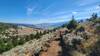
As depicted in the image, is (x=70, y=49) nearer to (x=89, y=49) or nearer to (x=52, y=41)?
(x=89, y=49)

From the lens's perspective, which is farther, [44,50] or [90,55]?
[44,50]

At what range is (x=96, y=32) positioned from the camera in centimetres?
6931

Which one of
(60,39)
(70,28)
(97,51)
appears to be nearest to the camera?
(97,51)

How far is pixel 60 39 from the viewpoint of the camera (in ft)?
241

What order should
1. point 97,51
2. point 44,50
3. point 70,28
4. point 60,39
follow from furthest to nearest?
point 70,28 < point 60,39 < point 44,50 < point 97,51

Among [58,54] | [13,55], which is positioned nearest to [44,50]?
[58,54]

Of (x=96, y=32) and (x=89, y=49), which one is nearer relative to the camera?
(x=89, y=49)

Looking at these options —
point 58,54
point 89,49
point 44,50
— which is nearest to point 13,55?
point 44,50

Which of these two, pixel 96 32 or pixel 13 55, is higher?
pixel 96 32

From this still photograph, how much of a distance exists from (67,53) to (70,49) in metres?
1.63

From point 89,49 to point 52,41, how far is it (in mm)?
14797

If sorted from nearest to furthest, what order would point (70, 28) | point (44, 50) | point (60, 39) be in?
point (44, 50), point (60, 39), point (70, 28)

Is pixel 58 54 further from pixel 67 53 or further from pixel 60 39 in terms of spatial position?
pixel 60 39

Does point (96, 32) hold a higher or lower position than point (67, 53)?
higher
